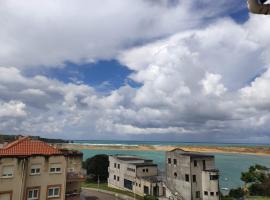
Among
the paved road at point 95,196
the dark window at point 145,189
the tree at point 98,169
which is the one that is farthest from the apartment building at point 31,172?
the tree at point 98,169

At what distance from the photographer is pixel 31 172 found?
3762 centimetres

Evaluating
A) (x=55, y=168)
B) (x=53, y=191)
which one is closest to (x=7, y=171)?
(x=55, y=168)

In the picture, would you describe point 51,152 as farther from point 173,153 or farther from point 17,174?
point 173,153

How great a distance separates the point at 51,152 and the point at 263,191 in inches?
1954

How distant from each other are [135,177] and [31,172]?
35265mm

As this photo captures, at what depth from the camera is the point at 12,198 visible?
35344 mm

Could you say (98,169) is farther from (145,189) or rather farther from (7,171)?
(7,171)

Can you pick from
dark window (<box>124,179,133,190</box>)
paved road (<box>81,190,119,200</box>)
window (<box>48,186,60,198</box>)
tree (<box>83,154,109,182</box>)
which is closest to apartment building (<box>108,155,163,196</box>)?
dark window (<box>124,179,133,190</box>)

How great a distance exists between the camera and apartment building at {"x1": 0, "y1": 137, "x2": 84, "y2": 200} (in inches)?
1400

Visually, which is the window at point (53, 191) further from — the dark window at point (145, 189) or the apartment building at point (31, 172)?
the dark window at point (145, 189)

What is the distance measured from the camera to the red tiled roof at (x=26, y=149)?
36750mm

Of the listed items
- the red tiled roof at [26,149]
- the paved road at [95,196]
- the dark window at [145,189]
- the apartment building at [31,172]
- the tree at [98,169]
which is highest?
the red tiled roof at [26,149]

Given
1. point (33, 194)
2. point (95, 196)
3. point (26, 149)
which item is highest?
point (26, 149)

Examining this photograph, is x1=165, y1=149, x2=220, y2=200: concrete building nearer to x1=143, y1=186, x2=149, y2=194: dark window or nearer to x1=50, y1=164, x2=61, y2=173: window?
x1=143, y1=186, x2=149, y2=194: dark window
